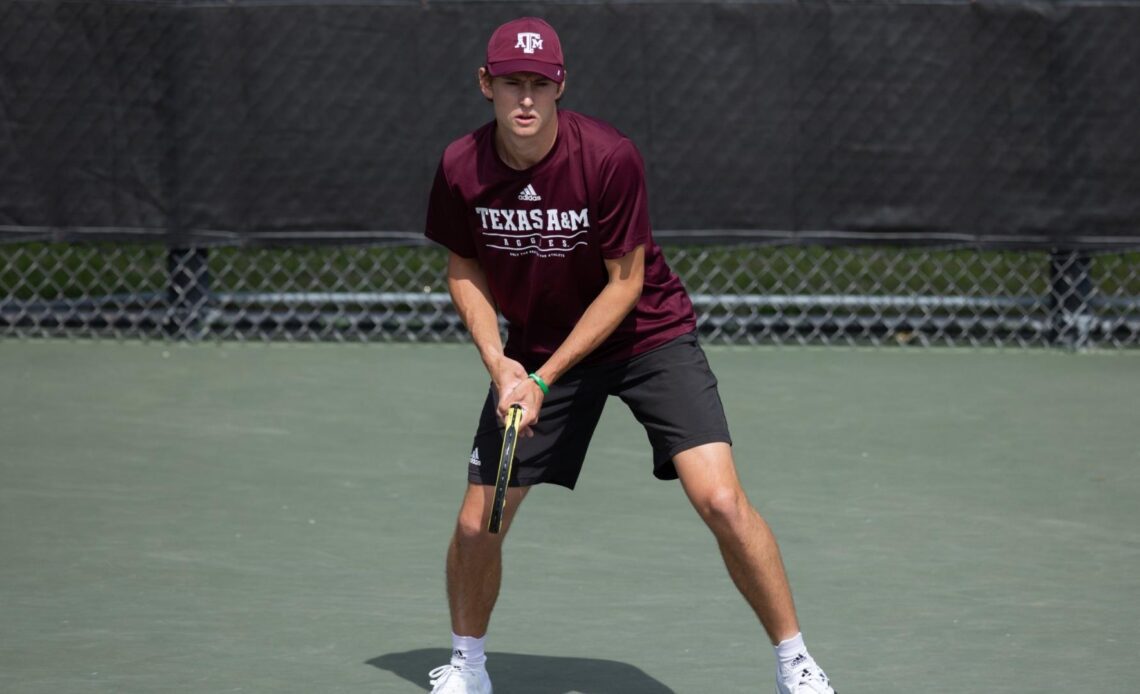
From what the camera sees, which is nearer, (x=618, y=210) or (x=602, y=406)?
(x=618, y=210)

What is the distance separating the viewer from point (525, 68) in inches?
153

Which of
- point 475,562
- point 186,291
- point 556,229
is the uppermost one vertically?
point 186,291

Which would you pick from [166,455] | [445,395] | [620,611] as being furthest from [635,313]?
[445,395]

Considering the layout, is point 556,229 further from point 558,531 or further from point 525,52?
point 558,531

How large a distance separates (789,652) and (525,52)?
57.7 inches

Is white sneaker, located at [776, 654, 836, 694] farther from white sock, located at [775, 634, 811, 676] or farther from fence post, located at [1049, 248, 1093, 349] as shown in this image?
fence post, located at [1049, 248, 1093, 349]

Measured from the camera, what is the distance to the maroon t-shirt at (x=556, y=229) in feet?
13.3

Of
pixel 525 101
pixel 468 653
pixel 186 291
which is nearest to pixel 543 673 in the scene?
pixel 468 653

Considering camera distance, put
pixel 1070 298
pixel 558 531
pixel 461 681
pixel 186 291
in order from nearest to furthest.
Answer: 1. pixel 461 681
2. pixel 558 531
3. pixel 1070 298
4. pixel 186 291

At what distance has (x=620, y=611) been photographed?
4.88 metres

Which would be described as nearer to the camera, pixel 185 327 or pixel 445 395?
pixel 445 395

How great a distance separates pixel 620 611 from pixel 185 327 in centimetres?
469

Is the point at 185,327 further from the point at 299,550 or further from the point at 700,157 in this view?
the point at 299,550

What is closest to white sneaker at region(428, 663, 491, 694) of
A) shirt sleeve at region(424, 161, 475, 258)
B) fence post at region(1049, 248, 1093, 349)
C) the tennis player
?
the tennis player
